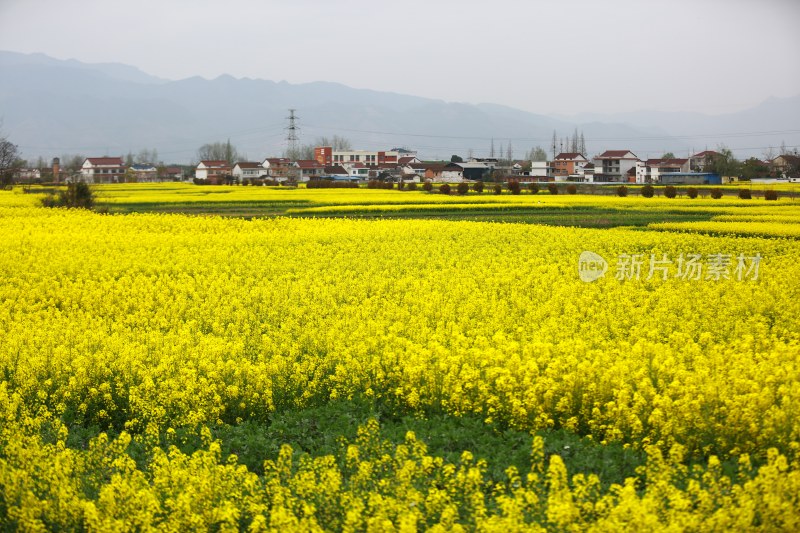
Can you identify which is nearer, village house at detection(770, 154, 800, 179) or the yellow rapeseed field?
the yellow rapeseed field

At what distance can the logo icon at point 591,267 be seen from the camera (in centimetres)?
1727

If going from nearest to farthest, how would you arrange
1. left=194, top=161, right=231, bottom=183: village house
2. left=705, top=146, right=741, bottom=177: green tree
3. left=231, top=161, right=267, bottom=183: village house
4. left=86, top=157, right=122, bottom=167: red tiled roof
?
Answer: left=705, top=146, right=741, bottom=177: green tree < left=231, top=161, right=267, bottom=183: village house < left=194, top=161, right=231, bottom=183: village house < left=86, top=157, right=122, bottom=167: red tiled roof

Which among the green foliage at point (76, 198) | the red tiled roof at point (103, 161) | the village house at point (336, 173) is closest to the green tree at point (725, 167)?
the village house at point (336, 173)

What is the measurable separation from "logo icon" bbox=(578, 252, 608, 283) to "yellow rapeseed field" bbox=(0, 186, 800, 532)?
315 millimetres

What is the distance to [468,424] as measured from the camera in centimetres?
873

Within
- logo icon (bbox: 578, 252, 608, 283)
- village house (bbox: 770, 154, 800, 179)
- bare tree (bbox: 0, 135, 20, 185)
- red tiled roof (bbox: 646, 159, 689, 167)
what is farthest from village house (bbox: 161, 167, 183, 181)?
logo icon (bbox: 578, 252, 608, 283)

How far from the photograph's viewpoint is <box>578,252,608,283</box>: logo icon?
56.6ft

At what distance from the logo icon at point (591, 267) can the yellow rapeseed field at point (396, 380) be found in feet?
1.03

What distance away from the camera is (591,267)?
61.8 feet

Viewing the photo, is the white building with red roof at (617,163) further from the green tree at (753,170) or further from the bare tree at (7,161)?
the bare tree at (7,161)

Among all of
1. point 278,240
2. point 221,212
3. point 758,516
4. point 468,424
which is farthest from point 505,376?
point 221,212

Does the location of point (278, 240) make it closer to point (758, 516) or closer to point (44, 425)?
point (44, 425)

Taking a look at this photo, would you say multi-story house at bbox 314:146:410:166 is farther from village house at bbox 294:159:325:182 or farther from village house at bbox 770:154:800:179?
village house at bbox 770:154:800:179

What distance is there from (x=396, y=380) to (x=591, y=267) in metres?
9.85
